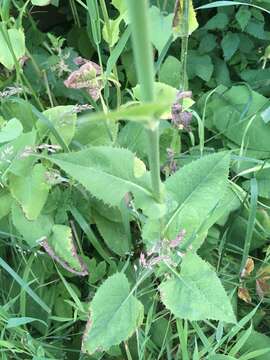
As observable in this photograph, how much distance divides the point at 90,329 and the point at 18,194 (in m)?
0.28

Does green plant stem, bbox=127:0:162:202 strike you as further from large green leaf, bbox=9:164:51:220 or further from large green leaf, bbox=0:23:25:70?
large green leaf, bbox=0:23:25:70

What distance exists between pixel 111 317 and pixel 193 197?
0.23 meters

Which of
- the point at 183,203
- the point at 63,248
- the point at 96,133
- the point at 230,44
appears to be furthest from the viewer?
the point at 230,44

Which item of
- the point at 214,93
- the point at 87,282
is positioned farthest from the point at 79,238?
the point at 214,93

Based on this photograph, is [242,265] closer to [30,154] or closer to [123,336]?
[123,336]

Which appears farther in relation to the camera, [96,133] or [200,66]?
[200,66]

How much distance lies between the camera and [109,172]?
2.46 ft

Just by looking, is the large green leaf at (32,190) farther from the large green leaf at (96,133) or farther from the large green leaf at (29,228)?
the large green leaf at (96,133)

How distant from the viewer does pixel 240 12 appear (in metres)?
1.32

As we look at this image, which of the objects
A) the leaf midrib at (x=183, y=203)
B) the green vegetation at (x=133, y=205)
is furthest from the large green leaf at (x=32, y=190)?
the leaf midrib at (x=183, y=203)

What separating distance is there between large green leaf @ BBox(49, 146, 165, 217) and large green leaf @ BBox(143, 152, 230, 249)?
124 millimetres

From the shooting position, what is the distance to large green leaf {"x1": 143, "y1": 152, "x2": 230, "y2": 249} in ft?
2.80

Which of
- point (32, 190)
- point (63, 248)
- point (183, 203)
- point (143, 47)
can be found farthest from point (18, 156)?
point (143, 47)

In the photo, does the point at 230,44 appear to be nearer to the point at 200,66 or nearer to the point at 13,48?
the point at 200,66
